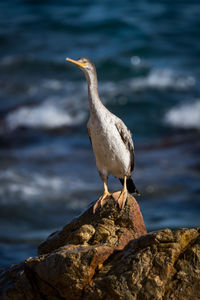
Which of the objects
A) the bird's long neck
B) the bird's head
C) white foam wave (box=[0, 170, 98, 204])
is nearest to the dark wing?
the bird's long neck

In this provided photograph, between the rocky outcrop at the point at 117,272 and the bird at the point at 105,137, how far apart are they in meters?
1.54

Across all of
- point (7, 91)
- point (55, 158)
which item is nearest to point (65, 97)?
point (7, 91)

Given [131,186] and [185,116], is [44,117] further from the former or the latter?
[131,186]

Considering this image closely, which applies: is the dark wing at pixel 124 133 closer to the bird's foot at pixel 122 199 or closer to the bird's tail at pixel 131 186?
the bird's tail at pixel 131 186

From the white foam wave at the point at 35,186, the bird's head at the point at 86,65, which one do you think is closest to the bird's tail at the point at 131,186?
the bird's head at the point at 86,65

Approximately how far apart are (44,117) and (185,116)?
19.2 feet

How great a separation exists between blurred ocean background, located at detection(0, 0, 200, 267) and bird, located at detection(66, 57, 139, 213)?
525cm

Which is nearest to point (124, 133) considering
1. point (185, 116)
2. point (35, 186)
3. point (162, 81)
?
point (35, 186)

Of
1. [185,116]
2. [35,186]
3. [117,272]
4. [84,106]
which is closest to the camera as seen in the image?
[117,272]

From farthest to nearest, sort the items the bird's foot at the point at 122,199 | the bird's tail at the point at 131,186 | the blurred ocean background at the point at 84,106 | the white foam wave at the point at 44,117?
the white foam wave at the point at 44,117, the blurred ocean background at the point at 84,106, the bird's tail at the point at 131,186, the bird's foot at the point at 122,199

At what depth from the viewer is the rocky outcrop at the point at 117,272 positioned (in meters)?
5.94

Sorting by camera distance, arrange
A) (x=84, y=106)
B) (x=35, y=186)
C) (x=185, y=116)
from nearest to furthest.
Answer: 1. (x=35, y=186)
2. (x=185, y=116)
3. (x=84, y=106)

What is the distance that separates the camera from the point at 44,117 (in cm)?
2384

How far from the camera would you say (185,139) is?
21.0 meters
